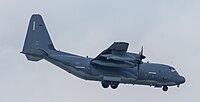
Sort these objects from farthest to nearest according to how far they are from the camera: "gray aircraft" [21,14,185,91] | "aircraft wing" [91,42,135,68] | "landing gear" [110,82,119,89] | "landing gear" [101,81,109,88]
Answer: "landing gear" [110,82,119,89]
"landing gear" [101,81,109,88]
"gray aircraft" [21,14,185,91]
"aircraft wing" [91,42,135,68]

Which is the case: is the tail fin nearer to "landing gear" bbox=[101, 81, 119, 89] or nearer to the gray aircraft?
the gray aircraft

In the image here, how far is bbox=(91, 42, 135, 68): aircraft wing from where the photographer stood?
8931 cm

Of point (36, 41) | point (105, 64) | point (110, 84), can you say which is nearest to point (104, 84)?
point (110, 84)

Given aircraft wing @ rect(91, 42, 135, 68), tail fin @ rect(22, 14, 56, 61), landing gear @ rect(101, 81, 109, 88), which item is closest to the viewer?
aircraft wing @ rect(91, 42, 135, 68)

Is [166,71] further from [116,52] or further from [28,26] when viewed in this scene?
[28,26]

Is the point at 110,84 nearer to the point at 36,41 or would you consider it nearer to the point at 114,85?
the point at 114,85

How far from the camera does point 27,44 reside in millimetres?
95250

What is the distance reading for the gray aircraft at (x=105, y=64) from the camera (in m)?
92.7

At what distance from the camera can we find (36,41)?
315ft

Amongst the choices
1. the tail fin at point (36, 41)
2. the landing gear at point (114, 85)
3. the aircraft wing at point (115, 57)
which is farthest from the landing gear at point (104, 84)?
the tail fin at point (36, 41)

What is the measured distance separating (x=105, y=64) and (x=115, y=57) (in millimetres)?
2798

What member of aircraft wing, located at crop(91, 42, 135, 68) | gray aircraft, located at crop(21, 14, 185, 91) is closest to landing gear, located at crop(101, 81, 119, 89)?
gray aircraft, located at crop(21, 14, 185, 91)

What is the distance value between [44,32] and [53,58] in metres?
5.20

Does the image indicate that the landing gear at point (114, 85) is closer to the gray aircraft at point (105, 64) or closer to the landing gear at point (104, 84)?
the gray aircraft at point (105, 64)
